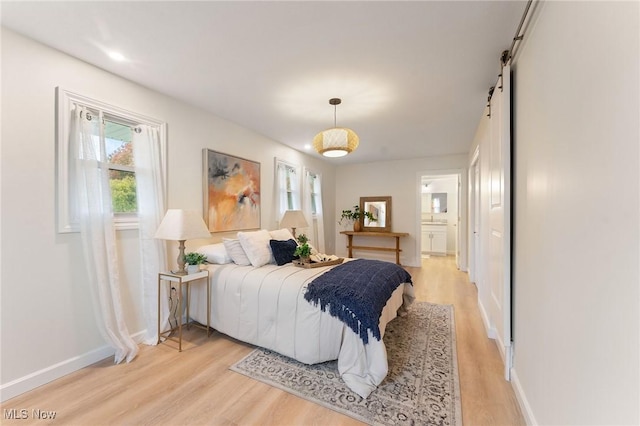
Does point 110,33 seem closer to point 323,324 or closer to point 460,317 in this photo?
point 323,324

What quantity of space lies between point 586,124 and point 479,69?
1.60 metres

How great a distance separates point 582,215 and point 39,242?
121 inches

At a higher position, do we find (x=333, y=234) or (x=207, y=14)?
(x=207, y=14)

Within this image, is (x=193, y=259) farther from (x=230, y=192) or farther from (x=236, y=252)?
(x=230, y=192)

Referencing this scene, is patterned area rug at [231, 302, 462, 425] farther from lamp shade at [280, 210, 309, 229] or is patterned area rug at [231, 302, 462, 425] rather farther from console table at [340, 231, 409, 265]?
console table at [340, 231, 409, 265]

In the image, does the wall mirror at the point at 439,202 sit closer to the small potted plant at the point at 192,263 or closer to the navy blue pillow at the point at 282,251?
the navy blue pillow at the point at 282,251

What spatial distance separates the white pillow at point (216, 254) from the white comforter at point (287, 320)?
0.34 ft

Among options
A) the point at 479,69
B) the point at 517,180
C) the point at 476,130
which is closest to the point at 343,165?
the point at 476,130

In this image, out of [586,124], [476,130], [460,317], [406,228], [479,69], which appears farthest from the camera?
[406,228]

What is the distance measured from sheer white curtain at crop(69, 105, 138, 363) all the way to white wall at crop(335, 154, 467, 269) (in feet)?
16.2

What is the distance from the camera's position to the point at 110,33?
5.85ft

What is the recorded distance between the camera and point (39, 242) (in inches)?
72.9

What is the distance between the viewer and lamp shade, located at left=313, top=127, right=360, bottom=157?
9.04 ft

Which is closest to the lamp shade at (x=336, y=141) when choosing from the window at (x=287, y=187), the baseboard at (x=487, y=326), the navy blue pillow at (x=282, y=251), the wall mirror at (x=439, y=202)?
the navy blue pillow at (x=282, y=251)
